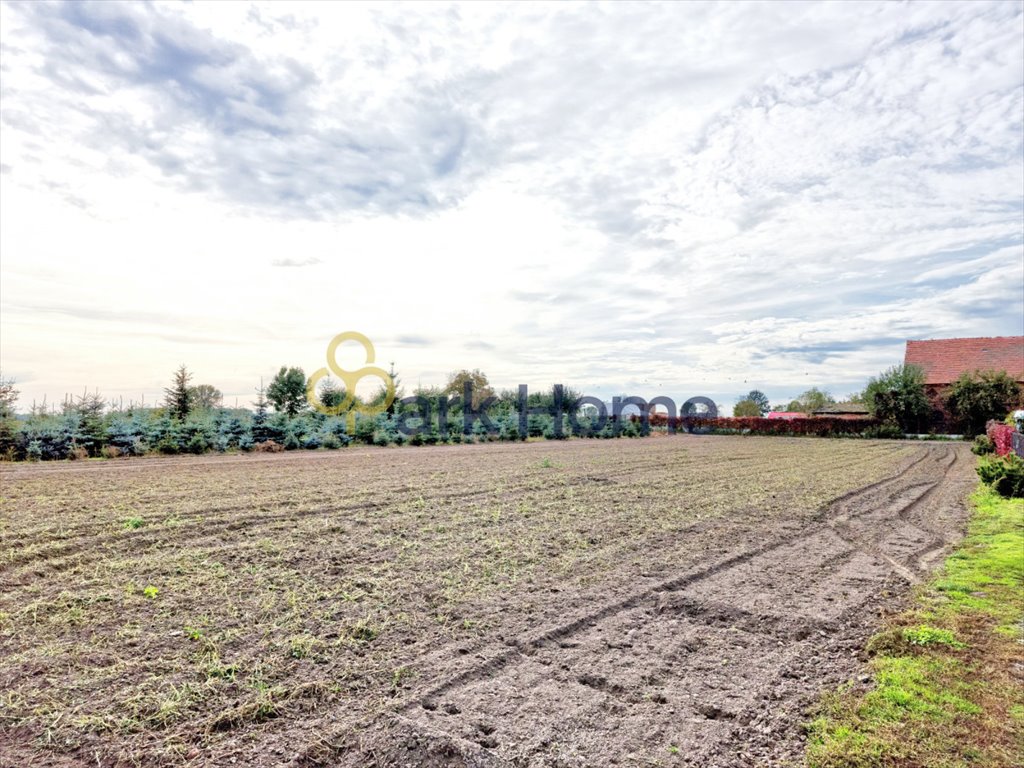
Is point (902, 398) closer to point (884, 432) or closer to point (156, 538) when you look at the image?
point (884, 432)

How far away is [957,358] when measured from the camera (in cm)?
3941

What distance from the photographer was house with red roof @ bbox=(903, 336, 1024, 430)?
36719 millimetres

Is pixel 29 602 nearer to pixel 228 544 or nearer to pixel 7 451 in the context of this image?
pixel 228 544

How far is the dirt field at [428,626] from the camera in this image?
2.73 m

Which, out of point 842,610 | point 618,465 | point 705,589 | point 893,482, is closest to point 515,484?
point 618,465

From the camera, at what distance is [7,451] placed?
604 inches

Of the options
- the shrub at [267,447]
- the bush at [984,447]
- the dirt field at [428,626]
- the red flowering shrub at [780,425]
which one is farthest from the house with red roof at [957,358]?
the shrub at [267,447]

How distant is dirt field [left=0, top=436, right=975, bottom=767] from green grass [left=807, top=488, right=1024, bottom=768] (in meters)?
0.18

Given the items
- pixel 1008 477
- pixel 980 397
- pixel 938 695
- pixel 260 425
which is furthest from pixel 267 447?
pixel 980 397

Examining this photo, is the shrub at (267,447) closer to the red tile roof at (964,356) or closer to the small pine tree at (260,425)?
the small pine tree at (260,425)

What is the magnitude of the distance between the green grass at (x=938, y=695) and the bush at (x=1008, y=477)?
6.34 metres

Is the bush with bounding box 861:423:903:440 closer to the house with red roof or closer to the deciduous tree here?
the house with red roof

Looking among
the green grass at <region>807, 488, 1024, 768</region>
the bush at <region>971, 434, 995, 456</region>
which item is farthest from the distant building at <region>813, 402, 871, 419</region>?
the green grass at <region>807, 488, 1024, 768</region>

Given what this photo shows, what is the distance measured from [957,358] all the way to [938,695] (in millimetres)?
45867
